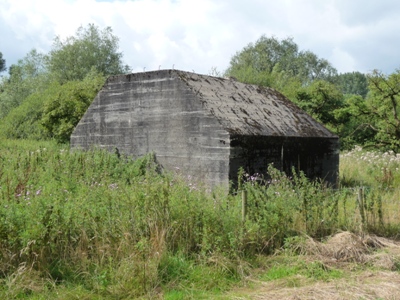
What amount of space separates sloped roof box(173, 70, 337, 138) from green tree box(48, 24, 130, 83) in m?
28.4

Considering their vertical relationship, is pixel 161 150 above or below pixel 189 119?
below

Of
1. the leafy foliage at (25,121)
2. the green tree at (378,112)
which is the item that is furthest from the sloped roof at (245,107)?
the leafy foliage at (25,121)

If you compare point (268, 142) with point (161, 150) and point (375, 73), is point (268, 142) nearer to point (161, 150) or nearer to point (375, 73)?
point (161, 150)

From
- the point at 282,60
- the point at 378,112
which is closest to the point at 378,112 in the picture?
the point at 378,112

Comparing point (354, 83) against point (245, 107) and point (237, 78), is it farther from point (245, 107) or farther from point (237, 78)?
point (245, 107)

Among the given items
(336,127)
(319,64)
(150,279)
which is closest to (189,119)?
(150,279)

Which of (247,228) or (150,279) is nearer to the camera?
(150,279)

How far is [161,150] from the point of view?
13.2m

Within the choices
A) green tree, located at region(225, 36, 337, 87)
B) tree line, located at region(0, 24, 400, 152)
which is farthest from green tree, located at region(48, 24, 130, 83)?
green tree, located at region(225, 36, 337, 87)

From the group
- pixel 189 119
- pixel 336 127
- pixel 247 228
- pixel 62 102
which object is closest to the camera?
pixel 247 228

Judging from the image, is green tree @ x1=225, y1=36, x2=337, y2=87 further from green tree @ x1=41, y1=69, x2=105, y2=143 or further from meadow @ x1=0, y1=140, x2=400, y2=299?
meadow @ x1=0, y1=140, x2=400, y2=299

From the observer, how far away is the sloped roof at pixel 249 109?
12.3 meters

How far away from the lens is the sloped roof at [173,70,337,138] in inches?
484

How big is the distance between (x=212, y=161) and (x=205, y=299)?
6.12 m
